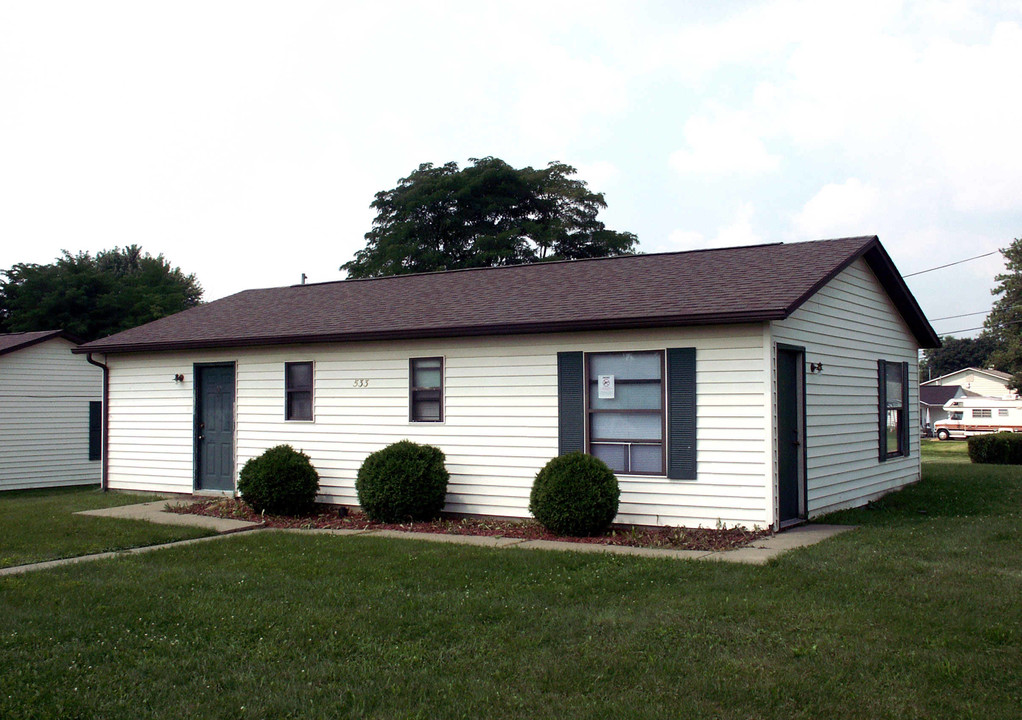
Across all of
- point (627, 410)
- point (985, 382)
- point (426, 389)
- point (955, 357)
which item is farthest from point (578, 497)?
point (955, 357)

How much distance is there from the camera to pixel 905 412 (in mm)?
15406

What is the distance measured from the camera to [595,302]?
480 inches

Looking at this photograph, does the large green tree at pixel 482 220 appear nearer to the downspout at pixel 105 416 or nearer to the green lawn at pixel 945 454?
the green lawn at pixel 945 454

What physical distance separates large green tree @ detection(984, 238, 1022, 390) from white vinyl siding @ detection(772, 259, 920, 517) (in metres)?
39.5

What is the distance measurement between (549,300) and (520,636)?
7466mm

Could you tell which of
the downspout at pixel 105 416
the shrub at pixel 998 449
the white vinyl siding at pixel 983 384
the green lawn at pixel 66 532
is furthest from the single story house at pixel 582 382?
the white vinyl siding at pixel 983 384

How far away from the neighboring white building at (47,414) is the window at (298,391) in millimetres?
7287

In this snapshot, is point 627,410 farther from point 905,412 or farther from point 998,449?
point 998,449

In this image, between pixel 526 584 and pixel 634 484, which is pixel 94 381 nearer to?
pixel 634 484

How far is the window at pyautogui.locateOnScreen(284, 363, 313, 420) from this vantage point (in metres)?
14.2

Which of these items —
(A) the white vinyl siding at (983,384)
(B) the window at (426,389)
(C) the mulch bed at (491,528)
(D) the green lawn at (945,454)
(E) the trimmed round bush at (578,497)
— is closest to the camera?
(C) the mulch bed at (491,528)

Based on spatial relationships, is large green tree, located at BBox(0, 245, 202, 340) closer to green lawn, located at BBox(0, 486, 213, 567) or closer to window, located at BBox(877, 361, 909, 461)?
green lawn, located at BBox(0, 486, 213, 567)

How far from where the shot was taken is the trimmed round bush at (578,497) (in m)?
10.3

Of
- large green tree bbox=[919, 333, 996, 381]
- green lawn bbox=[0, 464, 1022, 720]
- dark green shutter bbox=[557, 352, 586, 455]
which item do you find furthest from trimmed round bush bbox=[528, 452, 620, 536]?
large green tree bbox=[919, 333, 996, 381]
